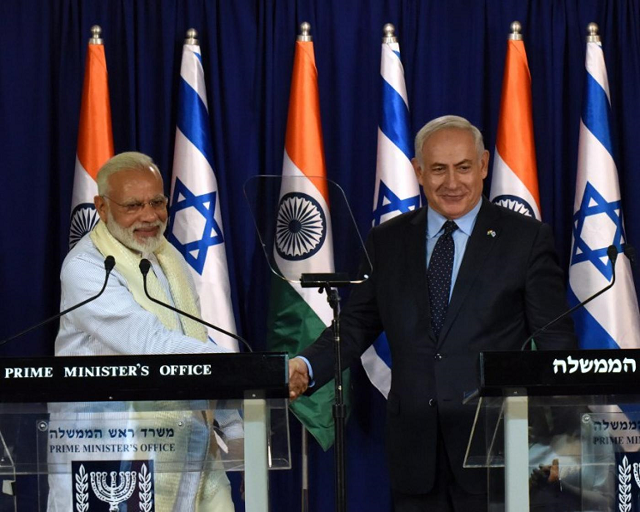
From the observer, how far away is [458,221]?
3604 millimetres

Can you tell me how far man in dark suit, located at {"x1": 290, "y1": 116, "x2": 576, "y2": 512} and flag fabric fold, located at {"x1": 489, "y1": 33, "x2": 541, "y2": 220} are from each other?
105 cm

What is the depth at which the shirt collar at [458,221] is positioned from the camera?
3.59 meters

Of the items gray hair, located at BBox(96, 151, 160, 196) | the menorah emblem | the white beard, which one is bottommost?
the menorah emblem

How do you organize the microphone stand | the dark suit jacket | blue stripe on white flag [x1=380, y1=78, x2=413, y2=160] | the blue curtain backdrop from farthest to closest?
the blue curtain backdrop
blue stripe on white flag [x1=380, y1=78, x2=413, y2=160]
the dark suit jacket
the microphone stand

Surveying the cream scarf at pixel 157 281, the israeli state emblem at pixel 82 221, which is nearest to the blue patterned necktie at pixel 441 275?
the cream scarf at pixel 157 281

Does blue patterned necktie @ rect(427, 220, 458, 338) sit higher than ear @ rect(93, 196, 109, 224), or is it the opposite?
ear @ rect(93, 196, 109, 224)

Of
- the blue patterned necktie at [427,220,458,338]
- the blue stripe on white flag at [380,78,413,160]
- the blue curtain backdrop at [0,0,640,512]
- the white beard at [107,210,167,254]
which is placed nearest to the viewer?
the blue patterned necktie at [427,220,458,338]

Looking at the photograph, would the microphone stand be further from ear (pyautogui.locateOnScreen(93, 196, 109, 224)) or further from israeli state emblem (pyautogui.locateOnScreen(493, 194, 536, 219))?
israeli state emblem (pyautogui.locateOnScreen(493, 194, 536, 219))

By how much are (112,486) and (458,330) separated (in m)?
1.39

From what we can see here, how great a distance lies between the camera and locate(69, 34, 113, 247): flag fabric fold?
4664mm

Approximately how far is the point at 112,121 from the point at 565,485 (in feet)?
10.7

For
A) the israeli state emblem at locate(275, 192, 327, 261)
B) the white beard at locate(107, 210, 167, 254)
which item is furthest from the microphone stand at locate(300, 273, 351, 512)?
the white beard at locate(107, 210, 167, 254)

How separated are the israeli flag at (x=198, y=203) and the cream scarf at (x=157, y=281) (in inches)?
35.4

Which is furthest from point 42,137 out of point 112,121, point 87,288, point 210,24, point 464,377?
point 464,377
